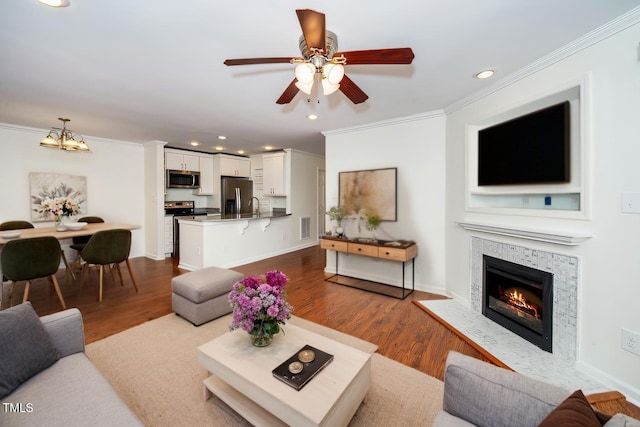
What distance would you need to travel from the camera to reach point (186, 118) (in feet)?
12.1

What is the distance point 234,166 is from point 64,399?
598 centimetres

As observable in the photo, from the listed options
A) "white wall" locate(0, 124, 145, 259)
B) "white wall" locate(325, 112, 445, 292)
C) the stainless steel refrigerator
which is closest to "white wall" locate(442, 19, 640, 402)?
"white wall" locate(325, 112, 445, 292)

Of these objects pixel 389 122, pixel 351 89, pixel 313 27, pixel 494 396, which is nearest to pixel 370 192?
pixel 389 122

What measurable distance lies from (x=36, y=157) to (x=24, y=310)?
176 inches

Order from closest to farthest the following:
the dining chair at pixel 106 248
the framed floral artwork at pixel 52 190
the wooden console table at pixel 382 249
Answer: the dining chair at pixel 106 248 < the wooden console table at pixel 382 249 < the framed floral artwork at pixel 52 190

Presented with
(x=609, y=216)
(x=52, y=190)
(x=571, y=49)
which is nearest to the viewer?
(x=609, y=216)

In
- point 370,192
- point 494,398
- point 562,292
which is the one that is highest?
point 370,192

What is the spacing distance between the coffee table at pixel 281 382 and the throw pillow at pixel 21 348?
2.52 feet

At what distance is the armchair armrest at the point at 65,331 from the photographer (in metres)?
1.51

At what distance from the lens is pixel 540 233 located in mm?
2131

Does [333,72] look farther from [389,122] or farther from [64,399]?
[389,122]

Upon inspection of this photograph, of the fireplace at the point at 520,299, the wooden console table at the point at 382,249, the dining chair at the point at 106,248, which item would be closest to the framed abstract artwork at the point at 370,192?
the wooden console table at the point at 382,249

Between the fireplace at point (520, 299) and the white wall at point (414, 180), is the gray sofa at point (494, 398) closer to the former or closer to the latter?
the fireplace at point (520, 299)

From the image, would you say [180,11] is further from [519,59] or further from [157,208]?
[157,208]
